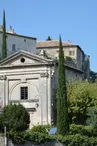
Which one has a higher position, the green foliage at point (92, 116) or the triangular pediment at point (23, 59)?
the triangular pediment at point (23, 59)

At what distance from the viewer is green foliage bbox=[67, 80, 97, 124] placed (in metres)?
48.7

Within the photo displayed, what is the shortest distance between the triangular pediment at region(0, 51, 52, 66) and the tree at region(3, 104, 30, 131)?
7.27m

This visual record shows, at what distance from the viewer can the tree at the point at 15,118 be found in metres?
41.6

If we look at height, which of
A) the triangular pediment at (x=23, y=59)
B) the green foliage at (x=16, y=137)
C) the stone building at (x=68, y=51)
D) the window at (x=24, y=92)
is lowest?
the green foliage at (x=16, y=137)

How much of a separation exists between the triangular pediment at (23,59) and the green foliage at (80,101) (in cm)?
438

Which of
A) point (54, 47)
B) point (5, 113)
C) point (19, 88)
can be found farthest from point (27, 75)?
point (54, 47)

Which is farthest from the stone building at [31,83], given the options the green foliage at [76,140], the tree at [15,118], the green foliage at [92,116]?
the green foliage at [76,140]

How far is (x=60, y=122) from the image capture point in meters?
40.9

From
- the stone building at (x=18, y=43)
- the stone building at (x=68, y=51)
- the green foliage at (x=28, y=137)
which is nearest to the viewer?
the green foliage at (x=28, y=137)

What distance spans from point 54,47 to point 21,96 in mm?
26026

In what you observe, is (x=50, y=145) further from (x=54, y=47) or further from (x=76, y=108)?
(x=54, y=47)

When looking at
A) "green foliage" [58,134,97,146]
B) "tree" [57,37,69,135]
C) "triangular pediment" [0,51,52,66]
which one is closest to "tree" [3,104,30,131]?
"tree" [57,37,69,135]

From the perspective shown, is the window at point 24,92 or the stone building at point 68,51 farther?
the stone building at point 68,51

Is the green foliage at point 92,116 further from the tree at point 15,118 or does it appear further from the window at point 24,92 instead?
the window at point 24,92
